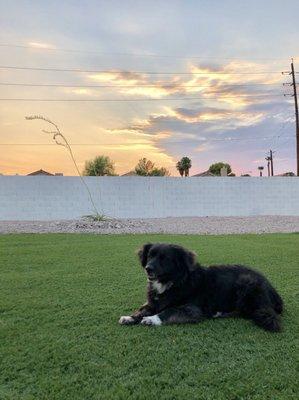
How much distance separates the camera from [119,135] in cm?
2666

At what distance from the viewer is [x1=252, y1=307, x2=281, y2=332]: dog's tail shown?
404cm

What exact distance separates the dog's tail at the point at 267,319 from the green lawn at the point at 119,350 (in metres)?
0.08

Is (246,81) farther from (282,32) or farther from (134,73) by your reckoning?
(282,32)

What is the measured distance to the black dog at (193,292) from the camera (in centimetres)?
432

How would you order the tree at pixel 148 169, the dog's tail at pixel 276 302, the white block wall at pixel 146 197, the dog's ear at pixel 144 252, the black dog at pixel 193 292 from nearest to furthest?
the black dog at pixel 193 292, the dog's tail at pixel 276 302, the dog's ear at pixel 144 252, the white block wall at pixel 146 197, the tree at pixel 148 169

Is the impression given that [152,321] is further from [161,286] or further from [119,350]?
[119,350]

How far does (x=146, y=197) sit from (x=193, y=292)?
1639 cm

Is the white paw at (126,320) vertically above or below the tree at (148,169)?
below

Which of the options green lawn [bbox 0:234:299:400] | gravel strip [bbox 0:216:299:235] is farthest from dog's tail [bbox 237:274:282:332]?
gravel strip [bbox 0:216:299:235]

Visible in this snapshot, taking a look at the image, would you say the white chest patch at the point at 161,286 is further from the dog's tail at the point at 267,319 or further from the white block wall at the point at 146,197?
the white block wall at the point at 146,197

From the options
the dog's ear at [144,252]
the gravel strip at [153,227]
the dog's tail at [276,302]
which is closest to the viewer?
the dog's tail at [276,302]

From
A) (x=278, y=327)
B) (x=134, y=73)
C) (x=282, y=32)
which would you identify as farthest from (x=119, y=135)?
(x=278, y=327)

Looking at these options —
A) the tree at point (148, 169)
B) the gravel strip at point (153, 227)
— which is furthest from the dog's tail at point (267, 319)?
the tree at point (148, 169)

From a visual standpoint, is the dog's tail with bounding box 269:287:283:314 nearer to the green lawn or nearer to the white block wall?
the green lawn
